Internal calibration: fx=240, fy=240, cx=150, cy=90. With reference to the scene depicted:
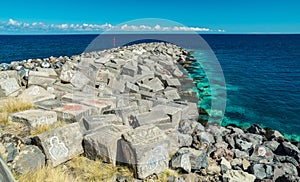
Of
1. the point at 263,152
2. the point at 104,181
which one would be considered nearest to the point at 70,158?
the point at 104,181

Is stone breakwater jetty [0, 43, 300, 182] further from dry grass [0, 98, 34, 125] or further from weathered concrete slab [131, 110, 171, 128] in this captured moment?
dry grass [0, 98, 34, 125]

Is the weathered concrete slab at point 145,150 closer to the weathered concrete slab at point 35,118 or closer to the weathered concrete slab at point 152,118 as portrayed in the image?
the weathered concrete slab at point 152,118

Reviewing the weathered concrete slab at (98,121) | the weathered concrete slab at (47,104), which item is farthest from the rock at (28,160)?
the weathered concrete slab at (47,104)

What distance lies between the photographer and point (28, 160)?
3.57 metres

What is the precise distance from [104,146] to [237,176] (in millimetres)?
2726

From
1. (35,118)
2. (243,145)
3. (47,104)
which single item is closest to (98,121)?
(35,118)

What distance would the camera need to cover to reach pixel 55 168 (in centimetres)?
375

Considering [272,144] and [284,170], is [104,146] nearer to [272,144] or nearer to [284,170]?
[284,170]

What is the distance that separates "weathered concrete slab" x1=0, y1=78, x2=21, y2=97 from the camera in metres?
6.79

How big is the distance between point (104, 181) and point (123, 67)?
888 cm

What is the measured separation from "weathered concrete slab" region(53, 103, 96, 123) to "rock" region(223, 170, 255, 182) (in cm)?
314

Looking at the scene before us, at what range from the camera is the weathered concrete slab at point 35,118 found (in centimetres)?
461

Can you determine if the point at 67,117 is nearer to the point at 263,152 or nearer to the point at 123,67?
the point at 263,152

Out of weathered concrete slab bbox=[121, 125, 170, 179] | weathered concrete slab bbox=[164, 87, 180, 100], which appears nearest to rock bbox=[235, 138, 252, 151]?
weathered concrete slab bbox=[121, 125, 170, 179]
